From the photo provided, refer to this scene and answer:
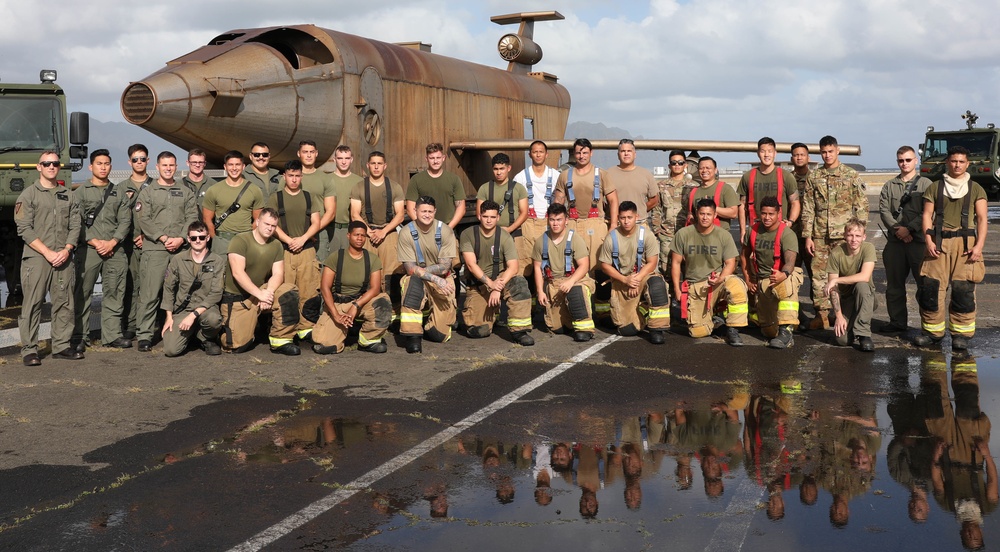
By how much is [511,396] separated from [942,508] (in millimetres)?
3187

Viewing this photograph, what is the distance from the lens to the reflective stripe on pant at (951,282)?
8578mm

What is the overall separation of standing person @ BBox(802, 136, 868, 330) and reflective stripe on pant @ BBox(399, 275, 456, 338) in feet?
11.7

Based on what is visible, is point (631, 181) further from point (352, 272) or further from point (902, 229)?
point (352, 272)

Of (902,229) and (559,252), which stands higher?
(902,229)

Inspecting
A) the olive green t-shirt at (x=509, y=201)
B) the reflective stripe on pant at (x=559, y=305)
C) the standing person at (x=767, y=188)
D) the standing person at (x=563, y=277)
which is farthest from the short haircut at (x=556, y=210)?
the standing person at (x=767, y=188)

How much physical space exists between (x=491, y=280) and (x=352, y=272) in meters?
1.36

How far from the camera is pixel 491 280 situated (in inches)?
369

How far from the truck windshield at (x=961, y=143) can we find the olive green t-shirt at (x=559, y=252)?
22559mm

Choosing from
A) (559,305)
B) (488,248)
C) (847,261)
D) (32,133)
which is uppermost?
(32,133)

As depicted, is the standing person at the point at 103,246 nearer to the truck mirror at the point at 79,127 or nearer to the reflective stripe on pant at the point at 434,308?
the reflective stripe on pant at the point at 434,308

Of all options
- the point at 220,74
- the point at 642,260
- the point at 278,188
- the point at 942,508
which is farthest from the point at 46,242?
the point at 942,508

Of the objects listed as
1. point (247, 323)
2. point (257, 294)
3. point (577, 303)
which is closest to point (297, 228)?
point (257, 294)

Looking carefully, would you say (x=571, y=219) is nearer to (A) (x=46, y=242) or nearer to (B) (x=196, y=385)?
(B) (x=196, y=385)

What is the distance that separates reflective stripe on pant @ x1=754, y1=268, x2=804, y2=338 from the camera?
8.88 metres
